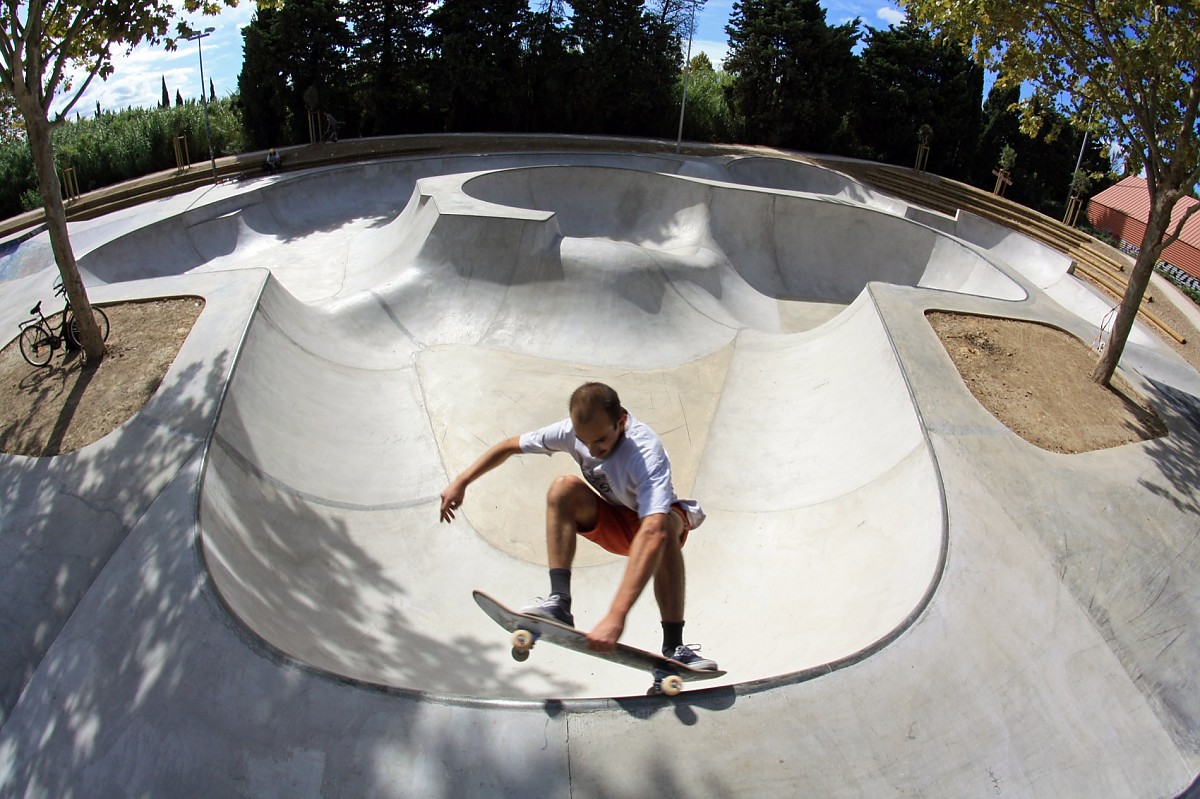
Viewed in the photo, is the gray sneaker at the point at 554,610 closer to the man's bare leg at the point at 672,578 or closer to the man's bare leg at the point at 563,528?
the man's bare leg at the point at 563,528

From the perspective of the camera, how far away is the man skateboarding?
11.3 ft

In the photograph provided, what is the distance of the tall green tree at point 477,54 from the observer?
25.6 metres

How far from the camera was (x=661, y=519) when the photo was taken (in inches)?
138

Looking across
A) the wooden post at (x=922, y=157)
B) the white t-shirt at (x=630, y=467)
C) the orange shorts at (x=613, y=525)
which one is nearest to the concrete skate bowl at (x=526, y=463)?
the orange shorts at (x=613, y=525)

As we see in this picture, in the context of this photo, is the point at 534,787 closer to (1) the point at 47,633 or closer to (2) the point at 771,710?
(2) the point at 771,710

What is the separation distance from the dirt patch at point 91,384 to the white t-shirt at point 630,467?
4.91 metres

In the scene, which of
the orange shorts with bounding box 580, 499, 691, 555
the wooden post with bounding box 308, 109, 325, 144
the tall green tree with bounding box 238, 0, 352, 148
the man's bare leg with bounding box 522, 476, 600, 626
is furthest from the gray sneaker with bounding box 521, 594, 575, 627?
the tall green tree with bounding box 238, 0, 352, 148

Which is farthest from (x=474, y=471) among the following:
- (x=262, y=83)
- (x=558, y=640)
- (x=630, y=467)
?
(x=262, y=83)

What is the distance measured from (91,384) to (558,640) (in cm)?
640

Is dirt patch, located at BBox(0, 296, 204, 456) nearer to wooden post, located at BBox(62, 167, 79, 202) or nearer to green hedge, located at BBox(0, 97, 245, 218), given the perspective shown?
wooden post, located at BBox(62, 167, 79, 202)

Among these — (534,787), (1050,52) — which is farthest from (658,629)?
(1050,52)

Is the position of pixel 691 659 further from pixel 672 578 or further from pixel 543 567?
pixel 543 567

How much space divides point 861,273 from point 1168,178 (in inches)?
295

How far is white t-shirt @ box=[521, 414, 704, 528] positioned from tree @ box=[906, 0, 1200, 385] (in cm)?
689
